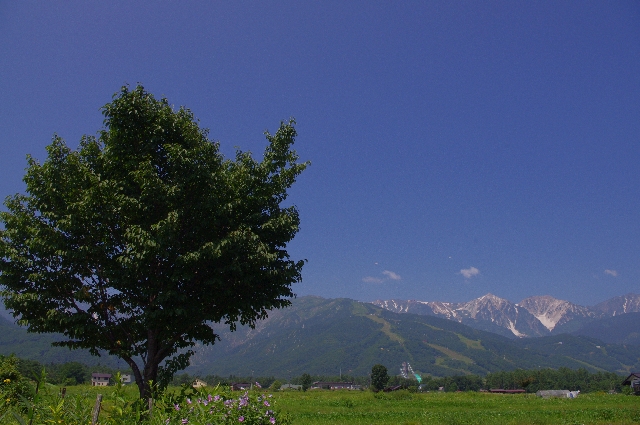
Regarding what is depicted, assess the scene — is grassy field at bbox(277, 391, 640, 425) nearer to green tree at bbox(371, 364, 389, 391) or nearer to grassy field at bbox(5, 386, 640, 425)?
grassy field at bbox(5, 386, 640, 425)

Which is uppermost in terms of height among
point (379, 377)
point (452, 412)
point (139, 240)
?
point (139, 240)

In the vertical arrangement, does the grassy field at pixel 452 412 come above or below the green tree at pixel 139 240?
below

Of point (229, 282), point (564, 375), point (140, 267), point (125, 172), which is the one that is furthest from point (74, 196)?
point (564, 375)

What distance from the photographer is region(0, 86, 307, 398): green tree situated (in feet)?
33.2


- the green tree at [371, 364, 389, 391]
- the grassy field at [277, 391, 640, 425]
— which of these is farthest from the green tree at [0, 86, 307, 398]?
the green tree at [371, 364, 389, 391]

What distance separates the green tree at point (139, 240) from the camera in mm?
10125

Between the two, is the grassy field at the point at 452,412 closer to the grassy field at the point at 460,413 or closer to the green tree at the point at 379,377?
the grassy field at the point at 460,413

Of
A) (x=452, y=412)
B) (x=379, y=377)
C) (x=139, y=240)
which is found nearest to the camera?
(x=139, y=240)

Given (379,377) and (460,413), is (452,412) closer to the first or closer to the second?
(460,413)

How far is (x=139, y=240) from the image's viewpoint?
9586mm

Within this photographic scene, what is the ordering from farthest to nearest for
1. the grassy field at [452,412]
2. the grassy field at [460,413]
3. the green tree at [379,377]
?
the green tree at [379,377]
the grassy field at [460,413]
the grassy field at [452,412]

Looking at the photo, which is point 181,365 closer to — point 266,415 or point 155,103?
point 266,415

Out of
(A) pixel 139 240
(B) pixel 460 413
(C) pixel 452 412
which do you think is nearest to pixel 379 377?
(C) pixel 452 412

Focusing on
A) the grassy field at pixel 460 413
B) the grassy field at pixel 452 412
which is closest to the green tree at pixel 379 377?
the grassy field at pixel 460 413
